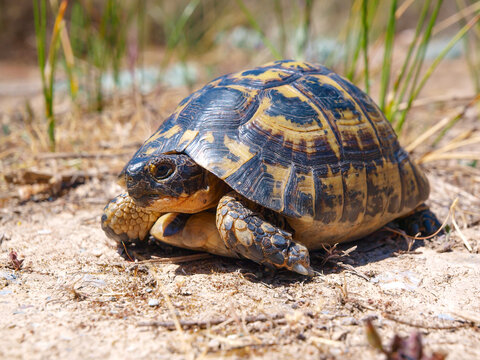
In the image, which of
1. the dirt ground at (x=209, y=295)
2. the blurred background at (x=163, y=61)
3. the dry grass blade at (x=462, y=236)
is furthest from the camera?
the blurred background at (x=163, y=61)

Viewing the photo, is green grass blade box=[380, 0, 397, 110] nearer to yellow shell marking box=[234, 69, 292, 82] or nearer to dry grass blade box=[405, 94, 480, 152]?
dry grass blade box=[405, 94, 480, 152]

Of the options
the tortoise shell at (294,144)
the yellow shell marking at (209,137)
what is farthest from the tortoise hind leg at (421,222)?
the yellow shell marking at (209,137)

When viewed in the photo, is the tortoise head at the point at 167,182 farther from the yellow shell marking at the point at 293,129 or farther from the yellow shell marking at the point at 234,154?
the yellow shell marking at the point at 293,129

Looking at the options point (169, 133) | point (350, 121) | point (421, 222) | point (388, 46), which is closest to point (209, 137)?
point (169, 133)

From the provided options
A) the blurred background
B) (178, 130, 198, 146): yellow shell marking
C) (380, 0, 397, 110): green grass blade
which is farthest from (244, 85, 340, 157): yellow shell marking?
(380, 0, 397, 110): green grass blade

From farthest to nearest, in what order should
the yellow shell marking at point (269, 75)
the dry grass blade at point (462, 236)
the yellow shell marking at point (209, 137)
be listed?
the dry grass blade at point (462, 236) < the yellow shell marking at point (269, 75) < the yellow shell marking at point (209, 137)
